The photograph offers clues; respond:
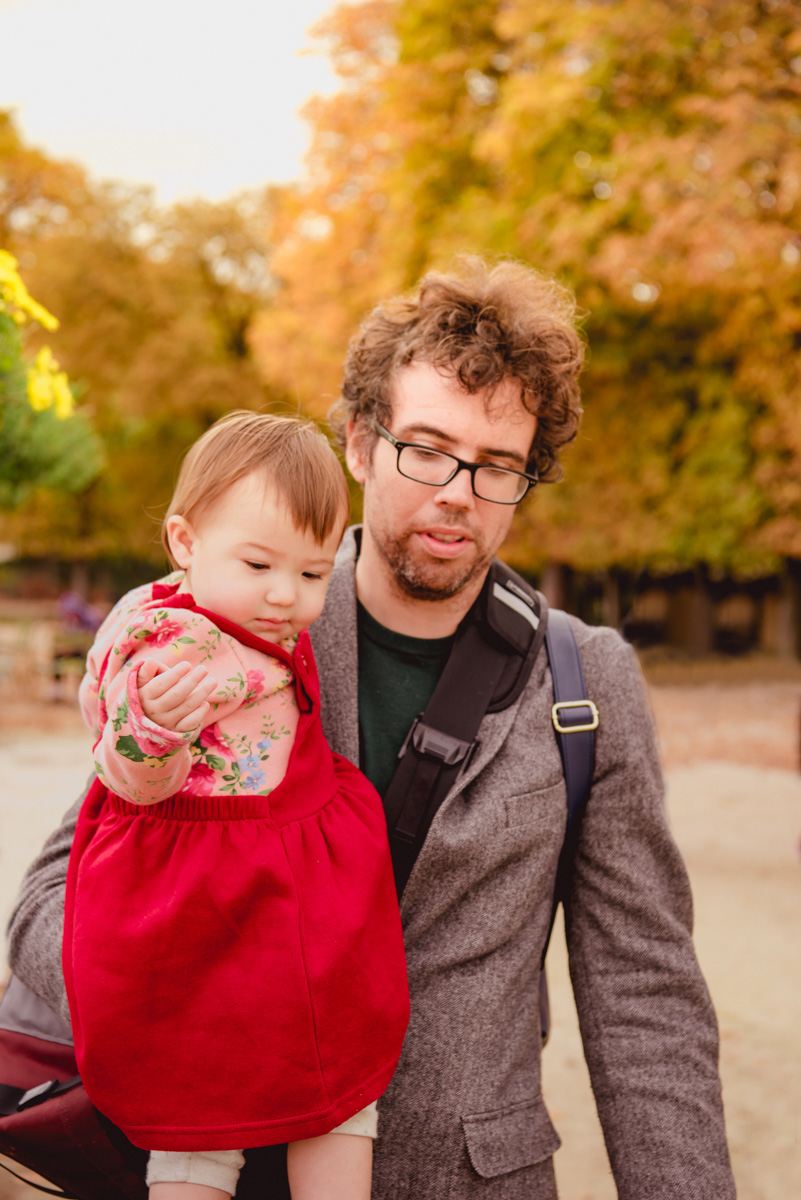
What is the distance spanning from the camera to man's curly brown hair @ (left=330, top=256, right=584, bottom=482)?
2.29 meters

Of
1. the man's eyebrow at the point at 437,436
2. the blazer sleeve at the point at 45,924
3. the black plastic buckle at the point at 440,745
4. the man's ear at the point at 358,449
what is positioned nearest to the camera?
the blazer sleeve at the point at 45,924

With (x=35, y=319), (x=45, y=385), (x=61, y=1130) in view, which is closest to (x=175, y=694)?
(x=61, y=1130)

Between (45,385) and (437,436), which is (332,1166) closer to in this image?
(437,436)

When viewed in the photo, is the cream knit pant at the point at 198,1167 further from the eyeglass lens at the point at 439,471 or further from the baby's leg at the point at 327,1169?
the eyeglass lens at the point at 439,471

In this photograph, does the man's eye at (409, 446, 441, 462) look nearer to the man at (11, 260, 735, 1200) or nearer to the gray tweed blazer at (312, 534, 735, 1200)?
the man at (11, 260, 735, 1200)

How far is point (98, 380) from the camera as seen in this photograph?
23.7 meters

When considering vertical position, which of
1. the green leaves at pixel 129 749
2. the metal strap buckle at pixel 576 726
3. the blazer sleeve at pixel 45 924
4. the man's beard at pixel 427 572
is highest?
the man's beard at pixel 427 572

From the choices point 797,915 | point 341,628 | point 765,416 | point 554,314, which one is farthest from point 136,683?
point 765,416

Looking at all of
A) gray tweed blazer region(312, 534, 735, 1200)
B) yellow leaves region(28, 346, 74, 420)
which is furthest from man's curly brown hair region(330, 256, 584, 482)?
yellow leaves region(28, 346, 74, 420)

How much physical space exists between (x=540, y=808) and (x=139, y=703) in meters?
0.89

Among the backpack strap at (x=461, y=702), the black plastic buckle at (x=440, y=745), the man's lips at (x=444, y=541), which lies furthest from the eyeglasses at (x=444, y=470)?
the black plastic buckle at (x=440, y=745)

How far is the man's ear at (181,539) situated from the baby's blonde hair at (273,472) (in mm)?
20

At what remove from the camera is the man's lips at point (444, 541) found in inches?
86.0

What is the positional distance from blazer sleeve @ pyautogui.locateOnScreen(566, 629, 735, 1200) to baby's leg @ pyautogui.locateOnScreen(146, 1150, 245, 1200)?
82 centimetres
